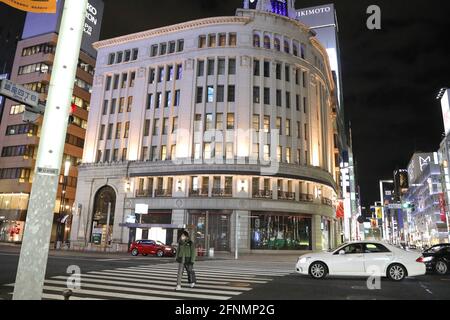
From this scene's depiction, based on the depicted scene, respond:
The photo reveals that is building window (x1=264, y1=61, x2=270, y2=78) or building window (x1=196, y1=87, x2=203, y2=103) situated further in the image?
building window (x1=264, y1=61, x2=270, y2=78)

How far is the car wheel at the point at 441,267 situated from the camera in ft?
55.9

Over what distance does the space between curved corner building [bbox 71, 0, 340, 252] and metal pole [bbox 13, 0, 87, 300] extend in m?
33.9

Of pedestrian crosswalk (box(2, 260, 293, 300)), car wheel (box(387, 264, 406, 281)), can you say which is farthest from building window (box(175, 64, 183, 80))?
car wheel (box(387, 264, 406, 281))

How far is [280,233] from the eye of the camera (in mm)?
39406

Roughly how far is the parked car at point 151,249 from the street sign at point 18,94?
2691 centimetres

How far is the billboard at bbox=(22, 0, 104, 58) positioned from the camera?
60.2m

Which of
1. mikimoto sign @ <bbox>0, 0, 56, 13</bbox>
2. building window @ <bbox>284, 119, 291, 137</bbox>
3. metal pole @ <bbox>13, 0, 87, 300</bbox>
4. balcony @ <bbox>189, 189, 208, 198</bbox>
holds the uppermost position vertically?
building window @ <bbox>284, 119, 291, 137</bbox>

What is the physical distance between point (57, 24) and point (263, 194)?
48.3 meters

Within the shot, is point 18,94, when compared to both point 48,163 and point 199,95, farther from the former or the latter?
point 199,95

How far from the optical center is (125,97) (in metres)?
47.7

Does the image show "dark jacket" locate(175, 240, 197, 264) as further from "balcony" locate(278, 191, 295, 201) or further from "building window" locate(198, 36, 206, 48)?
"building window" locate(198, 36, 206, 48)

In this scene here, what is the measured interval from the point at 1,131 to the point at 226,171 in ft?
142
